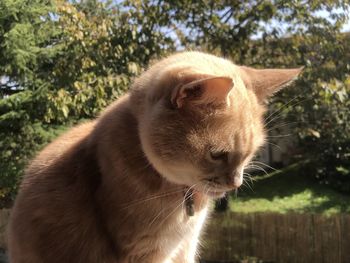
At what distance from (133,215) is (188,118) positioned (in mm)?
323

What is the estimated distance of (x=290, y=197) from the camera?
28.7 feet

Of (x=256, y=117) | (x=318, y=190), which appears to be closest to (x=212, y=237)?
(x=318, y=190)

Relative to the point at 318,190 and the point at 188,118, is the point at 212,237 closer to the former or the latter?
the point at 318,190

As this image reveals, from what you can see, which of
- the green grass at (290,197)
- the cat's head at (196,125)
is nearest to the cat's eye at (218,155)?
the cat's head at (196,125)

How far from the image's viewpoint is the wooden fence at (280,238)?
6.24 metres

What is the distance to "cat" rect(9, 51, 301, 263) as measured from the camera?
1.29m

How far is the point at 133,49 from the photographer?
451cm

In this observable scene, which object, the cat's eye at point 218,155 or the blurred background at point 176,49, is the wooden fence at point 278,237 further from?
the cat's eye at point 218,155

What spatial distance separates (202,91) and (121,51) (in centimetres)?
334

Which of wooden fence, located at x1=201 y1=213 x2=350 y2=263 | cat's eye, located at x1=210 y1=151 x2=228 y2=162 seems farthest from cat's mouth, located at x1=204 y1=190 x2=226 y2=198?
wooden fence, located at x1=201 y1=213 x2=350 y2=263

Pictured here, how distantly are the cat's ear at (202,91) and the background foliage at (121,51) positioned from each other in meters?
2.49

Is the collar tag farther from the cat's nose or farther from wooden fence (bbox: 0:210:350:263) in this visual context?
wooden fence (bbox: 0:210:350:263)

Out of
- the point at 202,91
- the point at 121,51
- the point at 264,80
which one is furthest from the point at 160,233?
the point at 121,51

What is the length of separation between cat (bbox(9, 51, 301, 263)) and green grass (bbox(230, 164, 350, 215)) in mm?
6421
